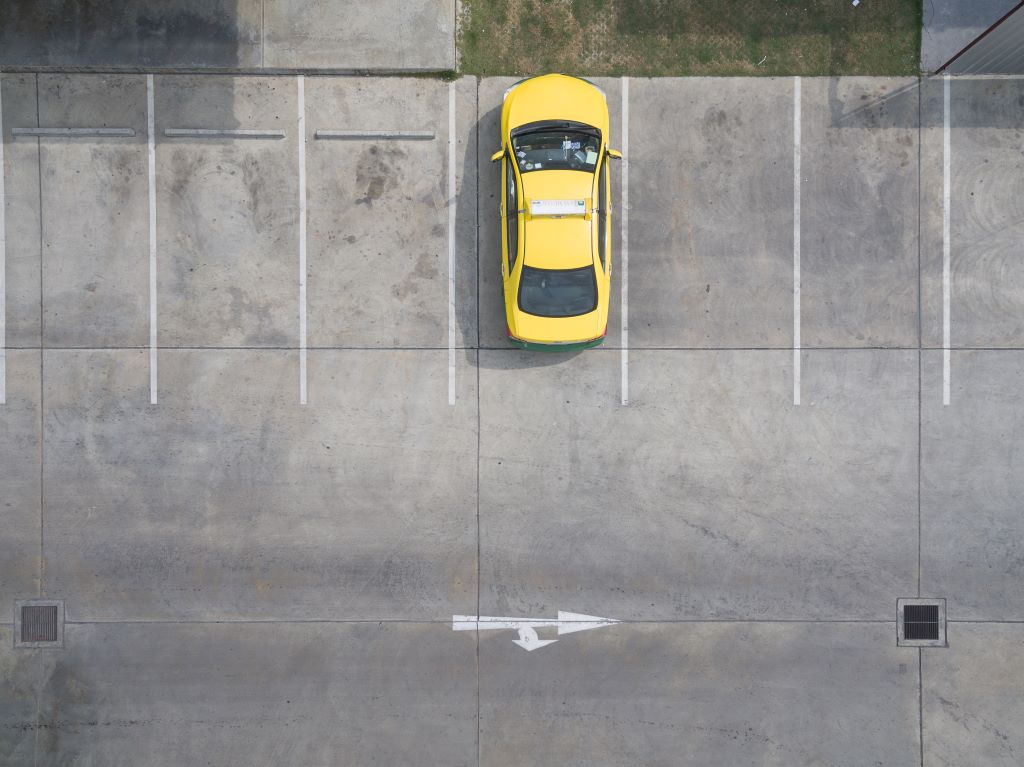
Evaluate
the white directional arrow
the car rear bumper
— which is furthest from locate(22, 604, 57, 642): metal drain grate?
the car rear bumper

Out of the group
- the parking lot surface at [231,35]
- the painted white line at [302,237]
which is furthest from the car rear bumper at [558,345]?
the parking lot surface at [231,35]

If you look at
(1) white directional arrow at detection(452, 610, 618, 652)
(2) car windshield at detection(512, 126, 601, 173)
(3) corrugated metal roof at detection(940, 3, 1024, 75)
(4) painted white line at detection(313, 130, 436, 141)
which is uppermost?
(3) corrugated metal roof at detection(940, 3, 1024, 75)

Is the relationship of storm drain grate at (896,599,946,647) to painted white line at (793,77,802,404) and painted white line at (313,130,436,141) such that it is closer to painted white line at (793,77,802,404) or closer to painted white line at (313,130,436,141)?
painted white line at (793,77,802,404)

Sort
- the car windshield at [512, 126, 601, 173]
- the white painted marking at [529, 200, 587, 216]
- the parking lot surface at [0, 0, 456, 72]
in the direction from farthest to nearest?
1. the parking lot surface at [0, 0, 456, 72]
2. the car windshield at [512, 126, 601, 173]
3. the white painted marking at [529, 200, 587, 216]

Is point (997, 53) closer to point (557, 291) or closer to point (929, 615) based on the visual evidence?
point (557, 291)

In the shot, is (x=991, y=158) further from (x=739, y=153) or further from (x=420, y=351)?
(x=420, y=351)

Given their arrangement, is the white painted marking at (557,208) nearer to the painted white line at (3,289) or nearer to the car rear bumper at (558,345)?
the car rear bumper at (558,345)
